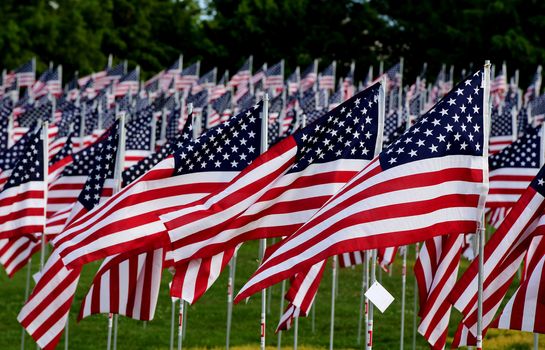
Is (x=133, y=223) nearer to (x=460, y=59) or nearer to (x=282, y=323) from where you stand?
(x=282, y=323)

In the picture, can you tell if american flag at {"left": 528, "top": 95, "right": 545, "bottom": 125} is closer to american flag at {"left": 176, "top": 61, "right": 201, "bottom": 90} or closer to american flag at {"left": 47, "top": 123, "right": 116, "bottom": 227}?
american flag at {"left": 176, "top": 61, "right": 201, "bottom": 90}

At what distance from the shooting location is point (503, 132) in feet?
107

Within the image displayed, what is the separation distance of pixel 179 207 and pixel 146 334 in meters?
12.1

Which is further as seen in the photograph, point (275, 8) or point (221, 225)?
point (275, 8)

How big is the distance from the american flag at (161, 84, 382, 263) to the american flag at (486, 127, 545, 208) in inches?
194

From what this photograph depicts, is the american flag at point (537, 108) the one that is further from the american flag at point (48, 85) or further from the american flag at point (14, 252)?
the american flag at point (14, 252)

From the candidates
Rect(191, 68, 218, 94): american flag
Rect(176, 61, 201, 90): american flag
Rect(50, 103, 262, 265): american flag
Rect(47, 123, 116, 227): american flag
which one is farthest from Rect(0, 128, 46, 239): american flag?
Rect(176, 61, 201, 90): american flag

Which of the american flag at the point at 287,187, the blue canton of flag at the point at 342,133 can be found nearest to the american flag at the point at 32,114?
the american flag at the point at 287,187

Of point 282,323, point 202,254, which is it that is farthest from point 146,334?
point 202,254

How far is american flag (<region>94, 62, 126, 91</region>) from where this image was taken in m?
60.0

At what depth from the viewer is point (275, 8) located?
8244cm

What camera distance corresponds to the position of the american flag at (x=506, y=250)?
14.0 m

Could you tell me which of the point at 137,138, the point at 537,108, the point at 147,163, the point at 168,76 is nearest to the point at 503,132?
the point at 137,138

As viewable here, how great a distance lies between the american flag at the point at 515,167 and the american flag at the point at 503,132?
10079 millimetres
